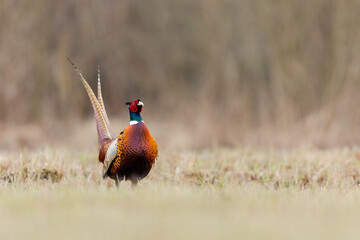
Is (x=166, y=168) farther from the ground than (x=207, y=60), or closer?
closer

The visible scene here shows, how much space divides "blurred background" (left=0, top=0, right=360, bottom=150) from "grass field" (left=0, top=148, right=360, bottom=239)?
15.2 ft

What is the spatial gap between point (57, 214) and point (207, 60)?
1137cm

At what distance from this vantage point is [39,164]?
24.2ft

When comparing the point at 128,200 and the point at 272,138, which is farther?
the point at 272,138

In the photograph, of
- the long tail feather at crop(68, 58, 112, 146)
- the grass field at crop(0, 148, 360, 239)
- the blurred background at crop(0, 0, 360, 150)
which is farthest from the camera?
the blurred background at crop(0, 0, 360, 150)

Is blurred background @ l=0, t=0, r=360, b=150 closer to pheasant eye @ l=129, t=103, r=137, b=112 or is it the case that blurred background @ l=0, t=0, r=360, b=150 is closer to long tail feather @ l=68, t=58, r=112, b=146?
long tail feather @ l=68, t=58, r=112, b=146

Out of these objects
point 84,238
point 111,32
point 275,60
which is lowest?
point 84,238

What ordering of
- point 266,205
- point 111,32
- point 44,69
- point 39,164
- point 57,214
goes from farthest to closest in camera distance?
point 111,32, point 44,69, point 39,164, point 266,205, point 57,214

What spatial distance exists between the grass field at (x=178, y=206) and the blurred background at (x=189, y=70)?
15.2 feet

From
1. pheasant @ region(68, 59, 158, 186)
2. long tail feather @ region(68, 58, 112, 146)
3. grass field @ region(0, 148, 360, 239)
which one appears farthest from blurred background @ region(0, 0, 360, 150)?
pheasant @ region(68, 59, 158, 186)

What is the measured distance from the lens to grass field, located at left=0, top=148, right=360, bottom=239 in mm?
3734

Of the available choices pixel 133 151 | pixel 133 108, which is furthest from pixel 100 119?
pixel 133 151

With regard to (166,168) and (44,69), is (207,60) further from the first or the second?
(166,168)

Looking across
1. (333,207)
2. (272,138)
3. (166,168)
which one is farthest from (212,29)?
(333,207)
